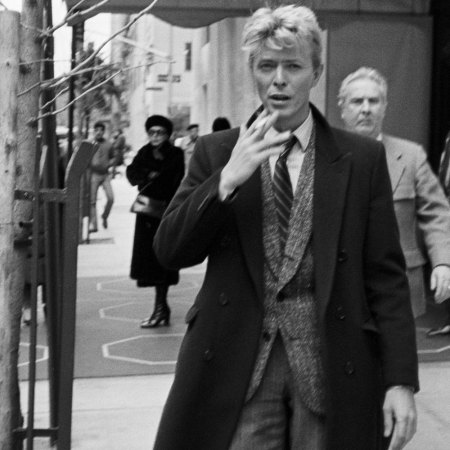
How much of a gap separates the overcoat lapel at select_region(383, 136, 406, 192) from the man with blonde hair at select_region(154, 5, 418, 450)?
1929mm

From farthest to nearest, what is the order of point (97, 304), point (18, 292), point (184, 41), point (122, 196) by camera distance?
point (184, 41) < point (122, 196) < point (97, 304) < point (18, 292)

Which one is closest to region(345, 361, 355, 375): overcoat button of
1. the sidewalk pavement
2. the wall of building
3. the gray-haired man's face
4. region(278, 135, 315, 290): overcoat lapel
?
region(278, 135, 315, 290): overcoat lapel

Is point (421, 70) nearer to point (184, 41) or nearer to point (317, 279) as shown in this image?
point (317, 279)

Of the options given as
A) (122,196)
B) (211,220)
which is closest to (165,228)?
(211,220)

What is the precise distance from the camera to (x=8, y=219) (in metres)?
2.81

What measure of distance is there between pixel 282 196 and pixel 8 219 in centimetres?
82

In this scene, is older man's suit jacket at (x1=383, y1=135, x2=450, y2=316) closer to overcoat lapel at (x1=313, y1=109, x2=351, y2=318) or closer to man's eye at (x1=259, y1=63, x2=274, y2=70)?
overcoat lapel at (x1=313, y1=109, x2=351, y2=318)

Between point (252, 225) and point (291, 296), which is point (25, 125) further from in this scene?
point (291, 296)

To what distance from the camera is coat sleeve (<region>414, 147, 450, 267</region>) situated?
4.21m

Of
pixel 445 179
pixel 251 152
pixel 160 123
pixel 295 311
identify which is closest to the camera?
pixel 251 152

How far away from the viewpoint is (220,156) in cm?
261

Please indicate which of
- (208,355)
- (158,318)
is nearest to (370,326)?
(208,355)

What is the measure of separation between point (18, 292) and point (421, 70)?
665cm

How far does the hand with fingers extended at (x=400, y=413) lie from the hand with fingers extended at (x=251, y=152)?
71 centimetres
